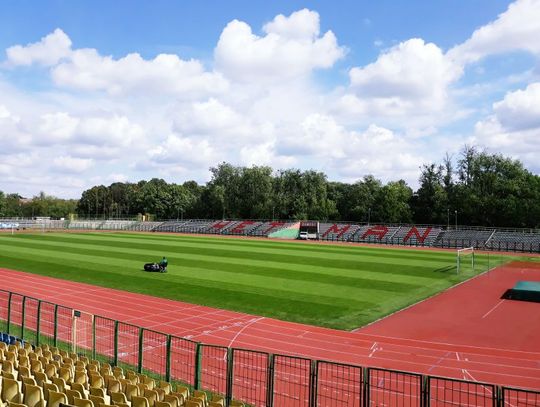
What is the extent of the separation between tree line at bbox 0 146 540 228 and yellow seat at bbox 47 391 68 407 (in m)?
79.7

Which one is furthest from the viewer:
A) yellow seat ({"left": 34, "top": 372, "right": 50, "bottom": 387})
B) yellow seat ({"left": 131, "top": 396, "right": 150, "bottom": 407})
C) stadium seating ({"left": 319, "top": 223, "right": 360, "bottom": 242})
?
stadium seating ({"left": 319, "top": 223, "right": 360, "bottom": 242})

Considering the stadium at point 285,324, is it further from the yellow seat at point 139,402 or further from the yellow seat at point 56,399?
the yellow seat at point 56,399

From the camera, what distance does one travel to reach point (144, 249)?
2029 inches

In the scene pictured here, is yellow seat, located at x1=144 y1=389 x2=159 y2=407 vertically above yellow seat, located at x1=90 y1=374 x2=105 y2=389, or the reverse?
yellow seat, located at x1=144 y1=389 x2=159 y2=407

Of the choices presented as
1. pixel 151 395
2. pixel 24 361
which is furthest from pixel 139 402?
pixel 24 361

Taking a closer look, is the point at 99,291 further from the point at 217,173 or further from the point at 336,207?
the point at 217,173

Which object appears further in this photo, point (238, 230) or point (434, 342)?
point (238, 230)

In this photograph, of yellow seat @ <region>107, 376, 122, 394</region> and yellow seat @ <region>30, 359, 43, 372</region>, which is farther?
yellow seat @ <region>30, 359, 43, 372</region>

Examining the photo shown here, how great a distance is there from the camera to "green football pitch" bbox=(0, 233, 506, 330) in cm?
2462

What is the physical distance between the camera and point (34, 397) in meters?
8.09

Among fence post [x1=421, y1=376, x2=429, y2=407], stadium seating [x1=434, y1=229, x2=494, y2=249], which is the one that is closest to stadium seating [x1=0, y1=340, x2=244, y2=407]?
fence post [x1=421, y1=376, x2=429, y2=407]

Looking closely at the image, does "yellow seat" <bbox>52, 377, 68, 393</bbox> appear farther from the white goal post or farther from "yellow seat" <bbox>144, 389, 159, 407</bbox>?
the white goal post

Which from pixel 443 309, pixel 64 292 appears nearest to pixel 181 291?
pixel 64 292

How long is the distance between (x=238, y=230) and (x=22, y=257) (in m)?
48.7
